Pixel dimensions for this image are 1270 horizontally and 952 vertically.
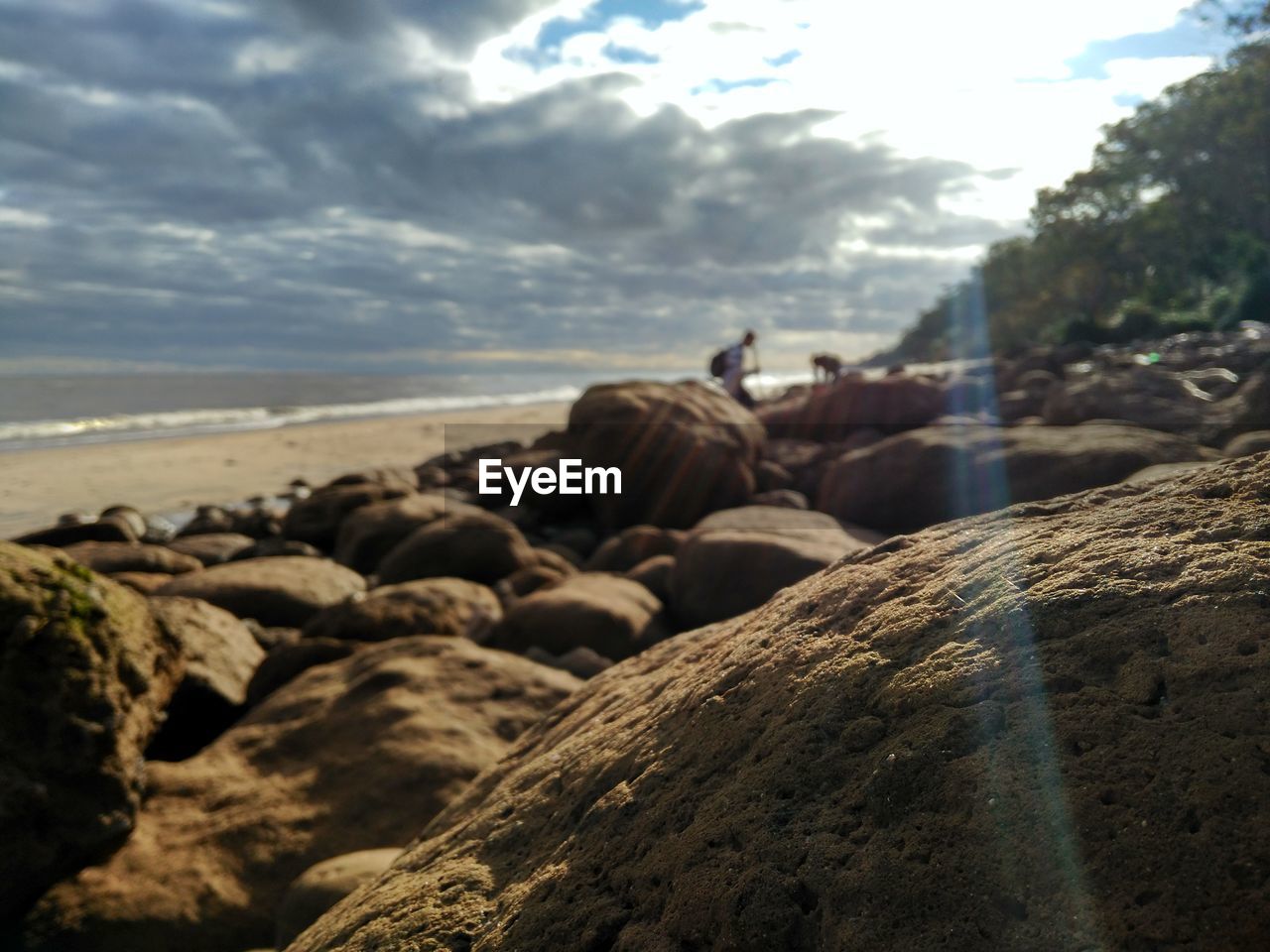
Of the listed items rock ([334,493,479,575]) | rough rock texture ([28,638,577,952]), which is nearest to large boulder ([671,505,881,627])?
rough rock texture ([28,638,577,952])

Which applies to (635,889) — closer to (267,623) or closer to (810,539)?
(810,539)

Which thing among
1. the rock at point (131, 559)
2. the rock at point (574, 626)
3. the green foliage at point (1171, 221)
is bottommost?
the rock at point (574, 626)

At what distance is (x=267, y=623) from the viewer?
6.74m

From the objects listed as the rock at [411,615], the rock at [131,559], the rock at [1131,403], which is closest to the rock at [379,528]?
the rock at [131,559]

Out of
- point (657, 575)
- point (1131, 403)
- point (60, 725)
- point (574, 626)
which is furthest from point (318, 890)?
point (1131, 403)

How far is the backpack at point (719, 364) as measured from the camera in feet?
54.6

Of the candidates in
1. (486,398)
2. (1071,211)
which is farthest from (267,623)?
(1071,211)

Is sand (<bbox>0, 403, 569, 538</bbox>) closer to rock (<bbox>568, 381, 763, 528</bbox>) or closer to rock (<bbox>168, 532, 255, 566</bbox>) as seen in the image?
rock (<bbox>168, 532, 255, 566</bbox>)

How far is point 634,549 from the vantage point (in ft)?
27.1

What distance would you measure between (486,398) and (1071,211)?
29.9 m

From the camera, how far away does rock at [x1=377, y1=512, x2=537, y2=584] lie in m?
7.78

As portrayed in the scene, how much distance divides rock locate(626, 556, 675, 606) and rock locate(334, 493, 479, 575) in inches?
82.8

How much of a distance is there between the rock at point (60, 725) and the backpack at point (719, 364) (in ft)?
45.1

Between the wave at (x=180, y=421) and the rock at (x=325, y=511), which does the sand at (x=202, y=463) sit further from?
the rock at (x=325, y=511)
